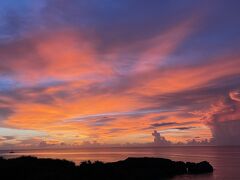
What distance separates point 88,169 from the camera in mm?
66500

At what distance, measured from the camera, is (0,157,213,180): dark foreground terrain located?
5694 centimetres

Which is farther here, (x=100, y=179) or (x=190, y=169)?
(x=190, y=169)

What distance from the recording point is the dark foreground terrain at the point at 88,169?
187 feet

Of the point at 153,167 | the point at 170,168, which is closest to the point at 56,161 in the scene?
the point at 153,167

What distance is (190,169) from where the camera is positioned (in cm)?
9625

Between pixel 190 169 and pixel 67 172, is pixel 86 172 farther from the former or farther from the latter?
pixel 190 169

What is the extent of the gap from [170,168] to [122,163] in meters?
14.6

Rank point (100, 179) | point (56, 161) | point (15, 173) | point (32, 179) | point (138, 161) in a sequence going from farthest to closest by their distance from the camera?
1. point (138, 161)
2. point (56, 161)
3. point (100, 179)
4. point (15, 173)
5. point (32, 179)

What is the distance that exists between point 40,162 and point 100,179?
17.0m

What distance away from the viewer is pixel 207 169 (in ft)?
323

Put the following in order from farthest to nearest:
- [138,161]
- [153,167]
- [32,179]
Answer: [138,161], [153,167], [32,179]

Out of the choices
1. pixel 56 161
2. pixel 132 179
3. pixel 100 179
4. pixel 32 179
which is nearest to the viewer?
pixel 32 179

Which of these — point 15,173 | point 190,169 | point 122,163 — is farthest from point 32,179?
point 190,169

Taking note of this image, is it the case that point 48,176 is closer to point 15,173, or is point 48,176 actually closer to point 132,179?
point 15,173
